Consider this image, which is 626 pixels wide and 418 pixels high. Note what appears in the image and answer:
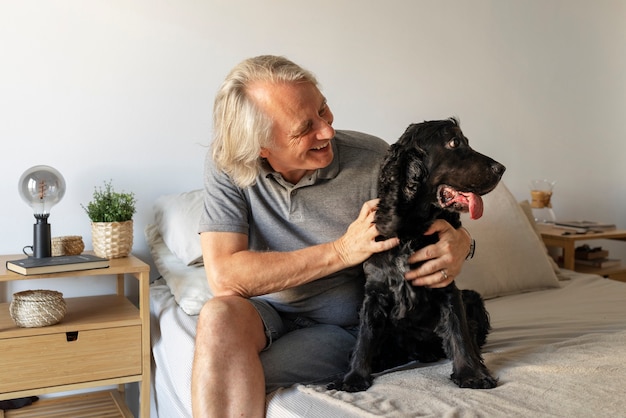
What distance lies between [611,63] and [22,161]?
121 inches

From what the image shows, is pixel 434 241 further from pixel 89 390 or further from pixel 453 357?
pixel 89 390

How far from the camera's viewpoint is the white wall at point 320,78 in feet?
7.55

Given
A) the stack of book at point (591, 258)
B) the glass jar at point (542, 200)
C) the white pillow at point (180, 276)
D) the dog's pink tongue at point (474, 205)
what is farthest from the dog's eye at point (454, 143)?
the stack of book at point (591, 258)

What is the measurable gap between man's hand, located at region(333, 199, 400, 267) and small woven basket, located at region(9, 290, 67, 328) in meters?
0.89

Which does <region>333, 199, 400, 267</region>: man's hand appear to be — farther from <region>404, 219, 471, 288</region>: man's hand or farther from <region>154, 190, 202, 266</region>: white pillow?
<region>154, 190, 202, 266</region>: white pillow

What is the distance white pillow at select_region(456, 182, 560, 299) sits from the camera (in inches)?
98.1

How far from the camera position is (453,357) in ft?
4.82

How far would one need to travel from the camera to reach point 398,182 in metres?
1.46

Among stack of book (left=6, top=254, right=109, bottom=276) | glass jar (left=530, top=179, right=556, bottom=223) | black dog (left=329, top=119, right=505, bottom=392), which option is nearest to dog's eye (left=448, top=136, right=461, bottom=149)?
black dog (left=329, top=119, right=505, bottom=392)

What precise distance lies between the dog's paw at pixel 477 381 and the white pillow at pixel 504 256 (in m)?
0.98

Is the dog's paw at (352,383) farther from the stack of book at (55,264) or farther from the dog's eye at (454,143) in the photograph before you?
the stack of book at (55,264)

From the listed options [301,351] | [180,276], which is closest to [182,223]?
[180,276]

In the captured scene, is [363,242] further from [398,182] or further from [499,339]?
[499,339]

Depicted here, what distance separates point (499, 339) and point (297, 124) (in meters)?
0.82
